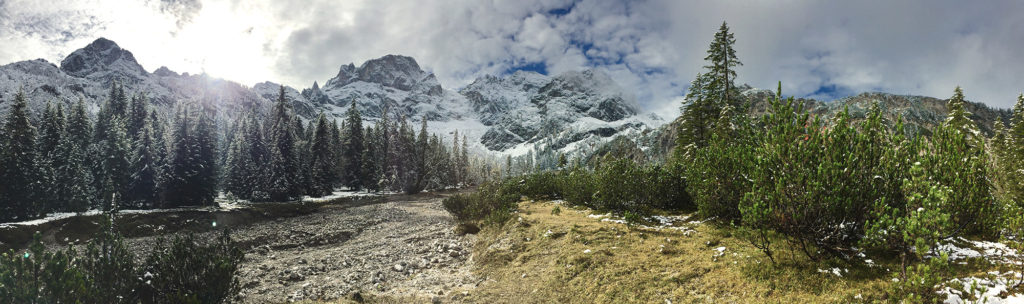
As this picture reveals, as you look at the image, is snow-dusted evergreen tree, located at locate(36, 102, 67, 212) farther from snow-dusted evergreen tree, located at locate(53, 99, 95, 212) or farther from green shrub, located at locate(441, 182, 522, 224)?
green shrub, located at locate(441, 182, 522, 224)

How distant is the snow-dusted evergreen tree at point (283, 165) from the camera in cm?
4375

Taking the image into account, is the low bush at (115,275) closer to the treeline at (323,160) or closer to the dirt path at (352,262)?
the dirt path at (352,262)

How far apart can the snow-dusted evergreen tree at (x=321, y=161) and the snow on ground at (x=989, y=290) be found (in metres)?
56.2

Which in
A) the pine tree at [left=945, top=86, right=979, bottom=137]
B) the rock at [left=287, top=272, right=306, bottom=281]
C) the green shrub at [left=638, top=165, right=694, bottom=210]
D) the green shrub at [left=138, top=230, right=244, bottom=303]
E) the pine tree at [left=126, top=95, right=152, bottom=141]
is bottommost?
the rock at [left=287, top=272, right=306, bottom=281]

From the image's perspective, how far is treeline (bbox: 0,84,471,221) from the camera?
27219mm

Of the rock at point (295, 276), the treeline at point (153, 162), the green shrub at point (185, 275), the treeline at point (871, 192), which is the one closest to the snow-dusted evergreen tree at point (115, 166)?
the treeline at point (153, 162)

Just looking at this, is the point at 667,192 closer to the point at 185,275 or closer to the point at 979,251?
the point at 979,251

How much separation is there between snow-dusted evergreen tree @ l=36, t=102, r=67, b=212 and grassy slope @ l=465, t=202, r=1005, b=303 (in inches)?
1375

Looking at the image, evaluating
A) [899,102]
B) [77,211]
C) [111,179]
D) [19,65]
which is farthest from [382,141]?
[899,102]

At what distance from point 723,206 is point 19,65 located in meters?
275

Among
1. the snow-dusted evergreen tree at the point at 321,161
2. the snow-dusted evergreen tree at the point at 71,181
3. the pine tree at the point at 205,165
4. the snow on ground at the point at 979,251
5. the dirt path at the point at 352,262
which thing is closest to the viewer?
the snow on ground at the point at 979,251

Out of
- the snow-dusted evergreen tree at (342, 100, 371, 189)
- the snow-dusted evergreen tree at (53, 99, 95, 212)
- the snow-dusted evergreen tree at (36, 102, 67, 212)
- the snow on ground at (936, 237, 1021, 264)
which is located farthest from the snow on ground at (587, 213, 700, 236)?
the snow-dusted evergreen tree at (342, 100, 371, 189)

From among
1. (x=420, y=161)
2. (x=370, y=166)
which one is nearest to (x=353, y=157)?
(x=370, y=166)

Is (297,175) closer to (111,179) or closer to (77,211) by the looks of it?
(111,179)
